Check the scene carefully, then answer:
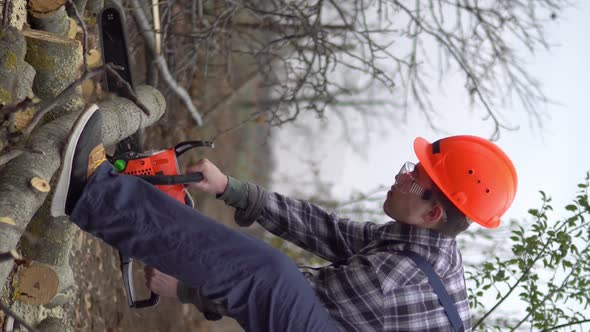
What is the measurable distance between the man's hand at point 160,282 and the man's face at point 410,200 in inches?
36.8

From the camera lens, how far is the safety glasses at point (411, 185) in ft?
8.12

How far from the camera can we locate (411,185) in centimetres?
250

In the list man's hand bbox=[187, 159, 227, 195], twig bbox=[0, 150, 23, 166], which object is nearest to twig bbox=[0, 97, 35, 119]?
twig bbox=[0, 150, 23, 166]

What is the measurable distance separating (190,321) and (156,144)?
1864 millimetres

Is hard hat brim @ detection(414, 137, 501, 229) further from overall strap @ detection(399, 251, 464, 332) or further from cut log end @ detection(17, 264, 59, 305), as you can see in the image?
cut log end @ detection(17, 264, 59, 305)

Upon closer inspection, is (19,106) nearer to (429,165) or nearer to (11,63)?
(11,63)

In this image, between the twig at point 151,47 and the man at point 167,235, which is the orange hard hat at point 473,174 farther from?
the twig at point 151,47

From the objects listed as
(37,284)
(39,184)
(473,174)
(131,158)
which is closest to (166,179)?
(131,158)

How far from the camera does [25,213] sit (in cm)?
201

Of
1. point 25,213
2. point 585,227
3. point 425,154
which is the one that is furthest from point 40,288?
point 585,227

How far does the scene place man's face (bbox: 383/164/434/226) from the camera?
2426mm

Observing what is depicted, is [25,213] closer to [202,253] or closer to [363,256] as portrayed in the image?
[202,253]

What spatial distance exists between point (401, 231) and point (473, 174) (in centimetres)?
40

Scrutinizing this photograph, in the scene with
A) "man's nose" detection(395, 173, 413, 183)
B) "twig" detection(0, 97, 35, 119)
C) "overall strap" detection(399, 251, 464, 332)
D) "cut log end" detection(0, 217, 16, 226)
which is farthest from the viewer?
"man's nose" detection(395, 173, 413, 183)
